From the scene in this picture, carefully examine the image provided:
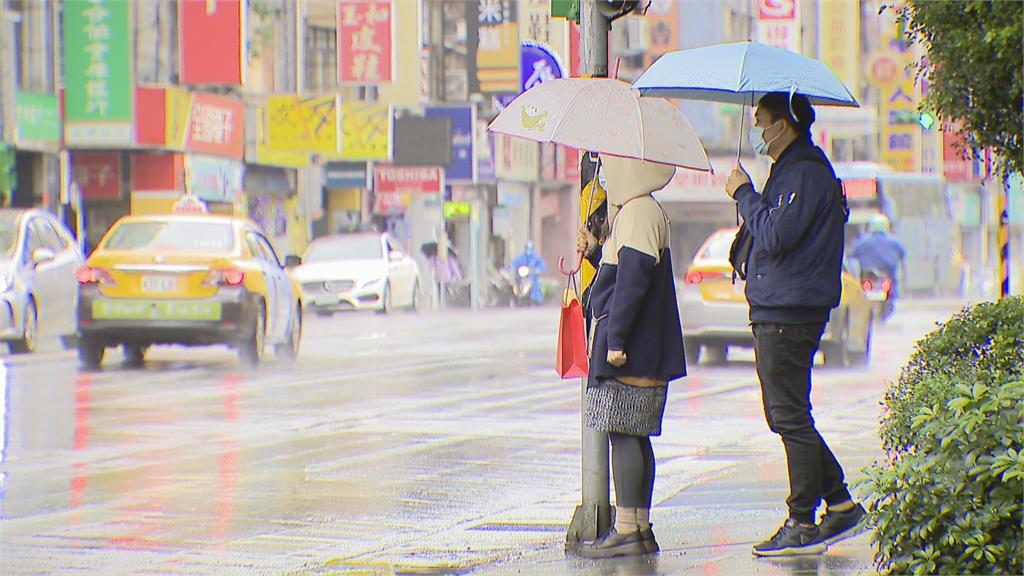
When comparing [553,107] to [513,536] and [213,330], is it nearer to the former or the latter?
[513,536]

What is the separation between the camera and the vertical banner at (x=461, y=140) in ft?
161

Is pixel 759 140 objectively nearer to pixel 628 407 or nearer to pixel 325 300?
pixel 628 407

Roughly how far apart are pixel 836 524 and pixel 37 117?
27596 mm

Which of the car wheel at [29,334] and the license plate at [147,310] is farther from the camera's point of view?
the car wheel at [29,334]

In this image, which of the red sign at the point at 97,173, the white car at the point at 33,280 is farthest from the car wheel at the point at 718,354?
the red sign at the point at 97,173

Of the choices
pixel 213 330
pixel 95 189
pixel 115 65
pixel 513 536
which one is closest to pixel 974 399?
pixel 513 536

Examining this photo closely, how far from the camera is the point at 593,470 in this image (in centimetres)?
795

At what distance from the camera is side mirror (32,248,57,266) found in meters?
22.9

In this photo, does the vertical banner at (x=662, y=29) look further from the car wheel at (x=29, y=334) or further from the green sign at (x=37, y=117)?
the car wheel at (x=29, y=334)

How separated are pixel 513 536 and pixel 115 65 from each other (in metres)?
27.6

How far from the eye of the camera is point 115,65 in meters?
34.8

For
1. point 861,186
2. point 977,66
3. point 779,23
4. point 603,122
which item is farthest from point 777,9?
point 603,122

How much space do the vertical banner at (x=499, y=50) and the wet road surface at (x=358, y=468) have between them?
27.6 meters

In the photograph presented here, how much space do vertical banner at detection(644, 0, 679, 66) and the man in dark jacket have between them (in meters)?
62.6
